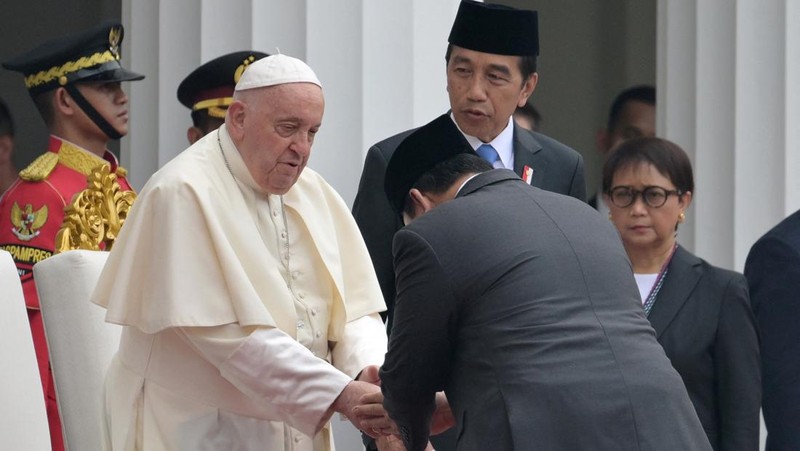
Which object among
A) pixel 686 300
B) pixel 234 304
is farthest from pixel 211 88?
pixel 686 300

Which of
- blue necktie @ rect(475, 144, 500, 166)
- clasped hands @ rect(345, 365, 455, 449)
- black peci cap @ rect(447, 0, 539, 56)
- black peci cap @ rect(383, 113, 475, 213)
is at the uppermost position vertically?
black peci cap @ rect(447, 0, 539, 56)

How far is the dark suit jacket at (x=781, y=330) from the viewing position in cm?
510

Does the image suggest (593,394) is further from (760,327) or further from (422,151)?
(760,327)

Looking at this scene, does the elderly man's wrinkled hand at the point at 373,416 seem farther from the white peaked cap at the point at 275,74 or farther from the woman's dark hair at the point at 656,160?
the woman's dark hair at the point at 656,160

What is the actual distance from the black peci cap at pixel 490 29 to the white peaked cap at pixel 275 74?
3.08ft

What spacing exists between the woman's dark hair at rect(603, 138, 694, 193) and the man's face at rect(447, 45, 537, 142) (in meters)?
0.44

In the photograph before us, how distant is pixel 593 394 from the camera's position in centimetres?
382

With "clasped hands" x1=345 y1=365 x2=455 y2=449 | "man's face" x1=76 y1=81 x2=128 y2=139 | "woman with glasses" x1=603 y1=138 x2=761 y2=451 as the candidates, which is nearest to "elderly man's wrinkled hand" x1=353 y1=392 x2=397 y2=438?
"clasped hands" x1=345 y1=365 x2=455 y2=449

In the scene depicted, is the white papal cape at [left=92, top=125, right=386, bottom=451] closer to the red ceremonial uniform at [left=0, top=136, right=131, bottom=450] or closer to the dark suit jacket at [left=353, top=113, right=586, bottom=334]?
the dark suit jacket at [left=353, top=113, right=586, bottom=334]

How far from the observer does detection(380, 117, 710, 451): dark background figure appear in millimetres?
3809

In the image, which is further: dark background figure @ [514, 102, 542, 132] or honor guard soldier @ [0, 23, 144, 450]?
dark background figure @ [514, 102, 542, 132]

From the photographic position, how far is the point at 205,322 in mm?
4504

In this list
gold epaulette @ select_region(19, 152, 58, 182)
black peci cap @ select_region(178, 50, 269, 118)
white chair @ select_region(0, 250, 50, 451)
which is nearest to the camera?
white chair @ select_region(0, 250, 50, 451)

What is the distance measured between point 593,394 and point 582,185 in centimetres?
179
